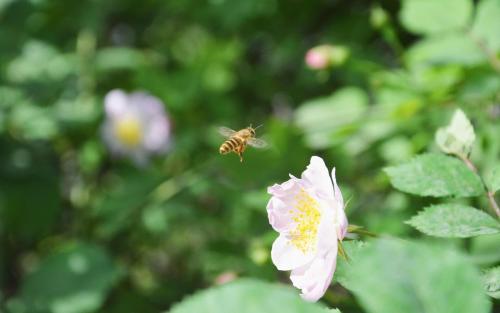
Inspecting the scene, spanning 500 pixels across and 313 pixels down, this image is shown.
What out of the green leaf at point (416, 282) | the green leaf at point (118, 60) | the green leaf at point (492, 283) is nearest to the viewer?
the green leaf at point (416, 282)

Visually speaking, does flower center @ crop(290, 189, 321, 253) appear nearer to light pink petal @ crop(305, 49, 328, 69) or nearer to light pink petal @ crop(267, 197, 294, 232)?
light pink petal @ crop(267, 197, 294, 232)

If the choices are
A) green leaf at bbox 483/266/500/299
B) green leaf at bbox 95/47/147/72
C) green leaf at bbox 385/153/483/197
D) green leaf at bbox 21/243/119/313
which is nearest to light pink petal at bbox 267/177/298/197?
green leaf at bbox 385/153/483/197

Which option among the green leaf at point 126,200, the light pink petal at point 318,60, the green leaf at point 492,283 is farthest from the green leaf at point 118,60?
the green leaf at point 492,283

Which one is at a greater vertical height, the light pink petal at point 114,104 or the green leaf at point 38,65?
the green leaf at point 38,65

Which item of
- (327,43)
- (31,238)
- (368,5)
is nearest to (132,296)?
(31,238)

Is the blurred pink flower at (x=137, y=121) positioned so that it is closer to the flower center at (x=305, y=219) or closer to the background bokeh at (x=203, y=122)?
the background bokeh at (x=203, y=122)

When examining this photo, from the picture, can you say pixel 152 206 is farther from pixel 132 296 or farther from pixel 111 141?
pixel 111 141
